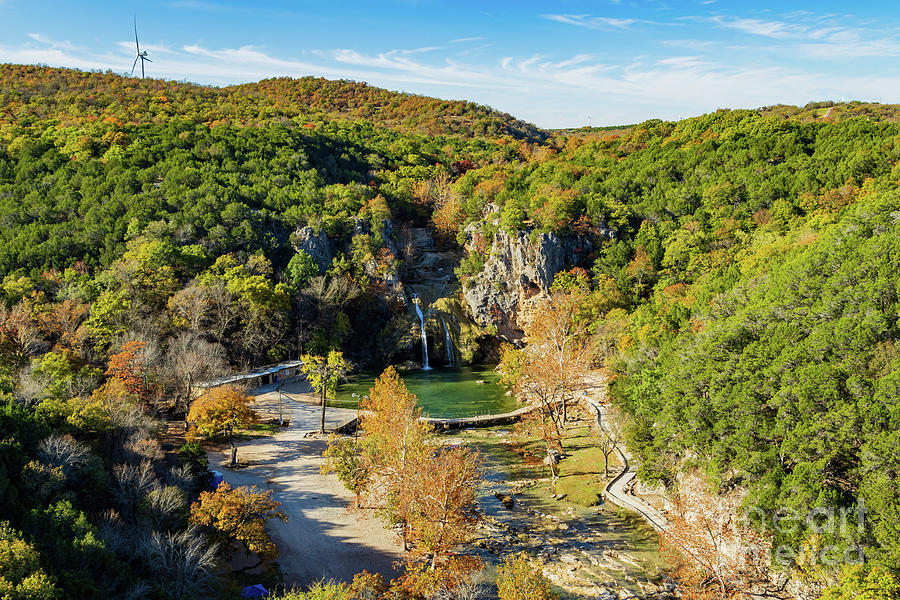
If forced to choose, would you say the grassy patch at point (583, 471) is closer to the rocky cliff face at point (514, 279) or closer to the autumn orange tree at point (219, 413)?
the autumn orange tree at point (219, 413)

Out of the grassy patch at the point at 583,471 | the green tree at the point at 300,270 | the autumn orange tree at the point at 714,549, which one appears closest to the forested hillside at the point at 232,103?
the green tree at the point at 300,270

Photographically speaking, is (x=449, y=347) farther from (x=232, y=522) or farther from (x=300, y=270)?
(x=232, y=522)

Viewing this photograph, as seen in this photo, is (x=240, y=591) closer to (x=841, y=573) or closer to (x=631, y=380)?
(x=841, y=573)

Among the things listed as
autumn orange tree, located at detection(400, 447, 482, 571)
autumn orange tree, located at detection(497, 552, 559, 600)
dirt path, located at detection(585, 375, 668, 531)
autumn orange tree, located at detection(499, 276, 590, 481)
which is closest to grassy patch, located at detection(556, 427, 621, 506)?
dirt path, located at detection(585, 375, 668, 531)

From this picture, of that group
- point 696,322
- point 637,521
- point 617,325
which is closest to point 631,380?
point 696,322

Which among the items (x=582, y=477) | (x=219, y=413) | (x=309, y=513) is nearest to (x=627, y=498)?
(x=582, y=477)

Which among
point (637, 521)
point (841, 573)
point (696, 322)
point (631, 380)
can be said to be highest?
point (696, 322)
